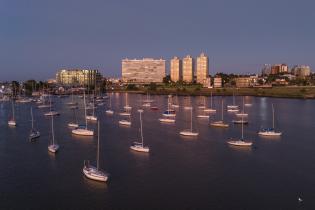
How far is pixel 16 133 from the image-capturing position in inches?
1590

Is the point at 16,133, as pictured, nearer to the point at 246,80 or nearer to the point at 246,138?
the point at 246,138

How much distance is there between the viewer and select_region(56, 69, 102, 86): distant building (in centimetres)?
16298

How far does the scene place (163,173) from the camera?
79.6 ft

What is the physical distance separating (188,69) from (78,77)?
53.5 meters

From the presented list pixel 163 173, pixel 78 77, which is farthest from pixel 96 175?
pixel 78 77

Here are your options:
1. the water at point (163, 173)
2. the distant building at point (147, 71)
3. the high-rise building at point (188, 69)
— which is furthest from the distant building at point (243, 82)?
the water at point (163, 173)

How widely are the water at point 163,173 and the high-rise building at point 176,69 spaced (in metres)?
152

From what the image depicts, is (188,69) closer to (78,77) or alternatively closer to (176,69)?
(176,69)

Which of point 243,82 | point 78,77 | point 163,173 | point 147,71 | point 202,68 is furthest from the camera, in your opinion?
point 147,71

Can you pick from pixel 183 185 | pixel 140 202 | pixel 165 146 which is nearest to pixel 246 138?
pixel 165 146

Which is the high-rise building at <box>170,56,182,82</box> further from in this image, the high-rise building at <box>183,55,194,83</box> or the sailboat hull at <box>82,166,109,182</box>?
the sailboat hull at <box>82,166,109,182</box>

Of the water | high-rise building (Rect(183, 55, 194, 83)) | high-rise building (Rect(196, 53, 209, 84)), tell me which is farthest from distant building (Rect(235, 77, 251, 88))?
the water

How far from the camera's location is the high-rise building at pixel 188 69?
186 metres

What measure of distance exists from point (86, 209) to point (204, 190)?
6.60 meters
